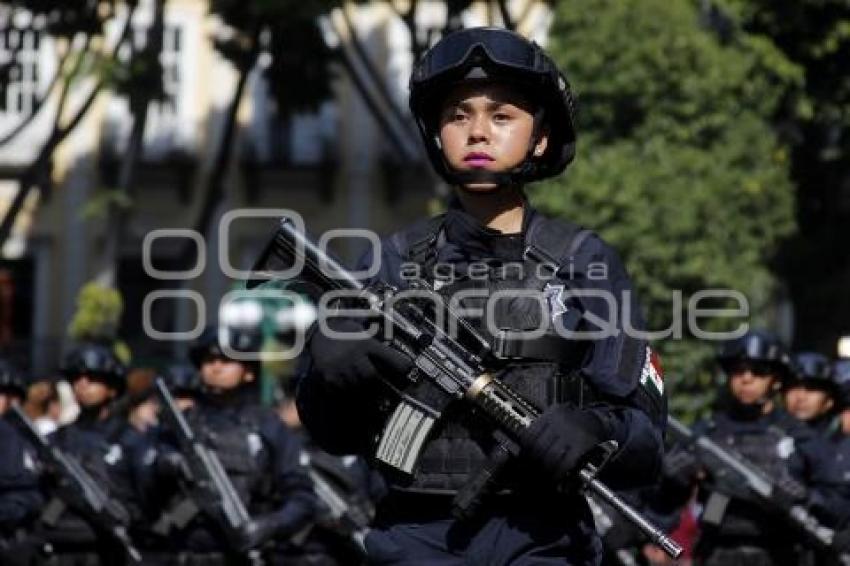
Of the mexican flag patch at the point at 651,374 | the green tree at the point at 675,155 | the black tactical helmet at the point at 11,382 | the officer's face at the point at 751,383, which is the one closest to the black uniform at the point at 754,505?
the officer's face at the point at 751,383

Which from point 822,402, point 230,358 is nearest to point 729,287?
point 822,402

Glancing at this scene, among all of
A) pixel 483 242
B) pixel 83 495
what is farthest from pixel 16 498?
pixel 483 242

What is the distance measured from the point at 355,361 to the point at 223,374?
6847 millimetres

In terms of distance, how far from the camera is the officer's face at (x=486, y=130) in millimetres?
5672

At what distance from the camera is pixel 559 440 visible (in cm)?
528

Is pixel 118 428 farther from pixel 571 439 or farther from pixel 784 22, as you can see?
pixel 784 22

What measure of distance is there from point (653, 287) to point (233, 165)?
16873 mm

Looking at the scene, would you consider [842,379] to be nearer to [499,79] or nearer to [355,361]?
[499,79]

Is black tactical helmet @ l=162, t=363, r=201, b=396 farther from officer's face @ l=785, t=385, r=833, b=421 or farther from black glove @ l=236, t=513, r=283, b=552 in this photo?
officer's face @ l=785, t=385, r=833, b=421

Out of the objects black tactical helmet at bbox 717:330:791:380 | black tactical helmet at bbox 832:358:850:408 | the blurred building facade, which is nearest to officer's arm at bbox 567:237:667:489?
black tactical helmet at bbox 717:330:791:380

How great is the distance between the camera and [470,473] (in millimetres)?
5477

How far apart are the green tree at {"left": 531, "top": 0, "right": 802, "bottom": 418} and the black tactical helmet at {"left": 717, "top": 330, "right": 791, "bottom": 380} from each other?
7.65 meters

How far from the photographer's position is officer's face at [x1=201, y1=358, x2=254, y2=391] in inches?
481

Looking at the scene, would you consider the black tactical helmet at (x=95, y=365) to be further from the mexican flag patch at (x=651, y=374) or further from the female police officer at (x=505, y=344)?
the mexican flag patch at (x=651, y=374)
